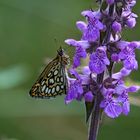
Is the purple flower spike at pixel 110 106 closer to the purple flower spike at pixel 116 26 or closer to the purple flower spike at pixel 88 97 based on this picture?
the purple flower spike at pixel 88 97

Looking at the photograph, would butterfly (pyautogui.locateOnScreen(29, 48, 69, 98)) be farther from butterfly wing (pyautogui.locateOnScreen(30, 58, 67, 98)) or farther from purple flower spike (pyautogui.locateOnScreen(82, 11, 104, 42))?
purple flower spike (pyautogui.locateOnScreen(82, 11, 104, 42))

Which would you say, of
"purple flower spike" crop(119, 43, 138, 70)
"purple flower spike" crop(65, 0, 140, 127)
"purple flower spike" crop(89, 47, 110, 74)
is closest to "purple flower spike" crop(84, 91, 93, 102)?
"purple flower spike" crop(65, 0, 140, 127)

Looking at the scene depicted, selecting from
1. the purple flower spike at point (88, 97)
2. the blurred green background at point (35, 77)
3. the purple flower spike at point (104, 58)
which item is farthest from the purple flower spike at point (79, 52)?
the blurred green background at point (35, 77)

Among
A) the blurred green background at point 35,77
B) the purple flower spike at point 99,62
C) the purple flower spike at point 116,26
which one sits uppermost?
→ the purple flower spike at point 116,26

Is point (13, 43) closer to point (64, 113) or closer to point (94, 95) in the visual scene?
point (64, 113)

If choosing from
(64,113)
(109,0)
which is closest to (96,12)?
(109,0)
